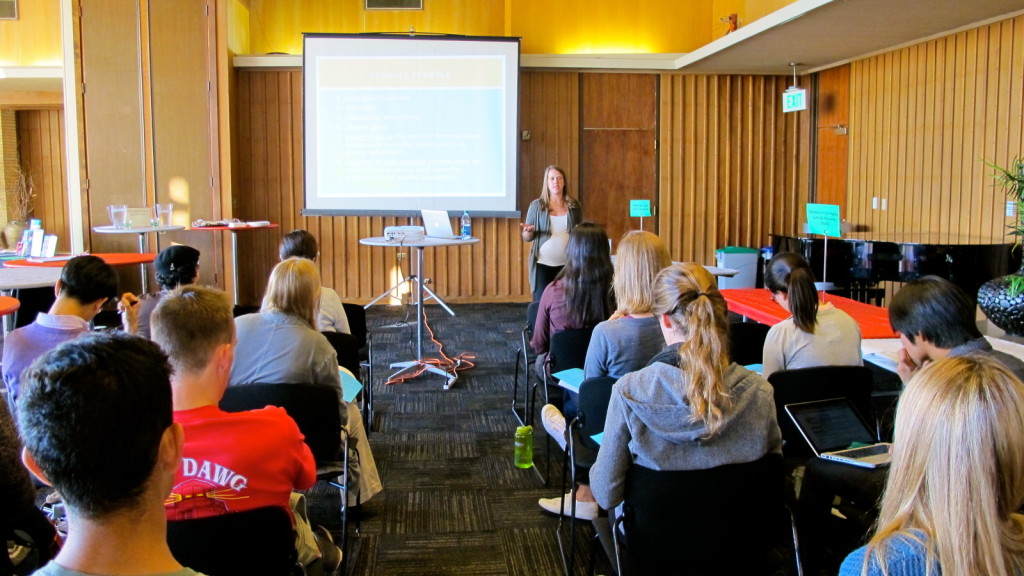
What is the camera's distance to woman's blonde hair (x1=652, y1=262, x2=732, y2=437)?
1.97m

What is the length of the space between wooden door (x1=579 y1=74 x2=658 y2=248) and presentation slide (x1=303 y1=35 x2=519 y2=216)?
104 centimetres

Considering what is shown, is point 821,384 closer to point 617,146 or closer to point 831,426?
point 831,426

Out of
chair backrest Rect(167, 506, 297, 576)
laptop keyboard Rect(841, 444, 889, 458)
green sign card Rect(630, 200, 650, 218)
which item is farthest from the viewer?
green sign card Rect(630, 200, 650, 218)

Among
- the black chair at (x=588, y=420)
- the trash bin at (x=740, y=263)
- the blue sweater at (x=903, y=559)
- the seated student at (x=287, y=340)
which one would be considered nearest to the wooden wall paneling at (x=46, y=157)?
the trash bin at (x=740, y=263)

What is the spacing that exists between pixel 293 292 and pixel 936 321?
6.78 ft

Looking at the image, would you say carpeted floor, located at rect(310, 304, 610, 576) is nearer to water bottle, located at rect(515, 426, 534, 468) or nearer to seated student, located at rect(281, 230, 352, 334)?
water bottle, located at rect(515, 426, 534, 468)

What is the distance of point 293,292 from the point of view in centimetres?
286

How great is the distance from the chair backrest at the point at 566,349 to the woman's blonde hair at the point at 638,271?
49cm

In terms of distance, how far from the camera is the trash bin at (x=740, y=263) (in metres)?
8.83

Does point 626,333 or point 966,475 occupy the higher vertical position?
point 966,475

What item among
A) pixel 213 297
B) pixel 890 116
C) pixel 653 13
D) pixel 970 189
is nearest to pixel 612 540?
pixel 213 297

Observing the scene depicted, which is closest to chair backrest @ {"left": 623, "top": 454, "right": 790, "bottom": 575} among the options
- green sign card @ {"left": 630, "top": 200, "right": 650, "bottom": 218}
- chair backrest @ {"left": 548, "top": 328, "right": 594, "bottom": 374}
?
chair backrest @ {"left": 548, "top": 328, "right": 594, "bottom": 374}

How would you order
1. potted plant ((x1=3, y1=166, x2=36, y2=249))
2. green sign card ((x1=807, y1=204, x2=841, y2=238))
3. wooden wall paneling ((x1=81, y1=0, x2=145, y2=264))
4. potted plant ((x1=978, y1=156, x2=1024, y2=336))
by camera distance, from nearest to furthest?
potted plant ((x1=978, y1=156, x2=1024, y2=336)) → green sign card ((x1=807, y1=204, x2=841, y2=238)) → wooden wall paneling ((x1=81, y1=0, x2=145, y2=264)) → potted plant ((x1=3, y1=166, x2=36, y2=249))

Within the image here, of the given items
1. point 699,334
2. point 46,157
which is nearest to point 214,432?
point 699,334
